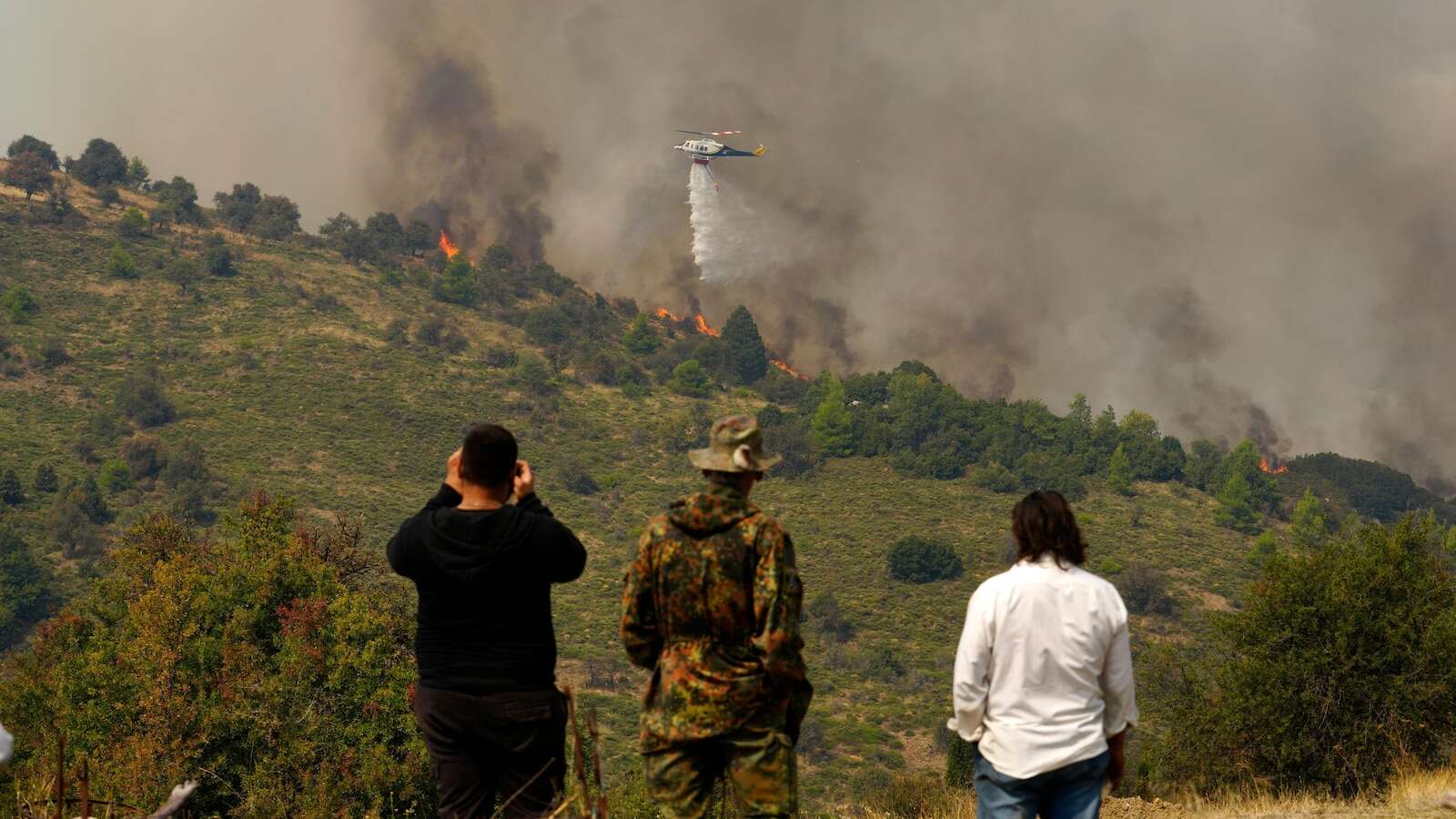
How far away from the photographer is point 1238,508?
14725 cm

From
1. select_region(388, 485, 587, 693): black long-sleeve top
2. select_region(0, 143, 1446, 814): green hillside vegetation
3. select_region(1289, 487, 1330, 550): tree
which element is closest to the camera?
select_region(388, 485, 587, 693): black long-sleeve top

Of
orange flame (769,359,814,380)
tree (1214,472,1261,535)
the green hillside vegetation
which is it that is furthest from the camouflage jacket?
orange flame (769,359,814,380)

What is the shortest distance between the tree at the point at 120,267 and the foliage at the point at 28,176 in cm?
1823

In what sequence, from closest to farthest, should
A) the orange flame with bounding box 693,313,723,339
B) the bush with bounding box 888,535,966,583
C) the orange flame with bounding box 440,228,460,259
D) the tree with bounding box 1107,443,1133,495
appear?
the bush with bounding box 888,535,966,583 < the tree with bounding box 1107,443,1133,495 < the orange flame with bounding box 440,228,460,259 < the orange flame with bounding box 693,313,723,339

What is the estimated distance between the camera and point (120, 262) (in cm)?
14388

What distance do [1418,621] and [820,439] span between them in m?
119

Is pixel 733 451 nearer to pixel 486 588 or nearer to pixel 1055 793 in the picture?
pixel 486 588

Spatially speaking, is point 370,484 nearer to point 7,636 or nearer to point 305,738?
point 7,636

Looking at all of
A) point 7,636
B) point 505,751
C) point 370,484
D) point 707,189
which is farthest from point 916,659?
point 707,189

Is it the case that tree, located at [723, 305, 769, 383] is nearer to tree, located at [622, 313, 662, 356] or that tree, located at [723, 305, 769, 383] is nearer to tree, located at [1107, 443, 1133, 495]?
tree, located at [622, 313, 662, 356]

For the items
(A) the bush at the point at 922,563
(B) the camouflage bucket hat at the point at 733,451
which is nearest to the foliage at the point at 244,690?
(B) the camouflage bucket hat at the point at 733,451

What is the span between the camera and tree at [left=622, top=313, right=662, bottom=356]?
175m

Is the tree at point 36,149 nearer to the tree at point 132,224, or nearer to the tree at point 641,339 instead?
the tree at point 132,224

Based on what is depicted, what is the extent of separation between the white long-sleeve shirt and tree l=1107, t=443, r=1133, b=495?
14888cm
